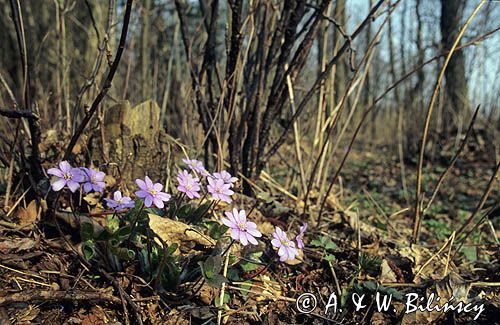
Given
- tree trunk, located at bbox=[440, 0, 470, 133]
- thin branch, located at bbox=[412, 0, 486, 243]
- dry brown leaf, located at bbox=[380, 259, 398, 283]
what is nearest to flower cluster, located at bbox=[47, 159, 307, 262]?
dry brown leaf, located at bbox=[380, 259, 398, 283]

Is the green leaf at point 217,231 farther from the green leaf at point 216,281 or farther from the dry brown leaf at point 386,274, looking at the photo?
the dry brown leaf at point 386,274

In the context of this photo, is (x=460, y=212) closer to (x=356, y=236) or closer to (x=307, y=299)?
(x=356, y=236)

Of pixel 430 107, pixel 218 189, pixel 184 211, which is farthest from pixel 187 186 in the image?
pixel 430 107

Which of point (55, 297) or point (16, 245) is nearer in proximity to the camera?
point (55, 297)

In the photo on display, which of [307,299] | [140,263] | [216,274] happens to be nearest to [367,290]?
[307,299]

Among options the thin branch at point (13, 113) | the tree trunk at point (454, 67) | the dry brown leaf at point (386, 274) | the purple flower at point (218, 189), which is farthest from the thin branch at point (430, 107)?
the tree trunk at point (454, 67)

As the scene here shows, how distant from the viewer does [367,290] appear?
4.22ft

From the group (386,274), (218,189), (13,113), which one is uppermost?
(13,113)

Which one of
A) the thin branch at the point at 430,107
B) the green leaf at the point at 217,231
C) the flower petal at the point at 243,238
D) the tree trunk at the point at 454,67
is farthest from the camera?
the tree trunk at the point at 454,67

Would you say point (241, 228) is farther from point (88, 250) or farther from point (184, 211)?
point (88, 250)

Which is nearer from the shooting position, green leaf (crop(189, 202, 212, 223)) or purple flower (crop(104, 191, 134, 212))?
purple flower (crop(104, 191, 134, 212))

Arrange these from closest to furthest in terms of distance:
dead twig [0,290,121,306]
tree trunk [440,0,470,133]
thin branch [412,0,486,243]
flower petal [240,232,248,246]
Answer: dead twig [0,290,121,306] < flower petal [240,232,248,246] < thin branch [412,0,486,243] < tree trunk [440,0,470,133]

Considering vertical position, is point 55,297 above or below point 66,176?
below

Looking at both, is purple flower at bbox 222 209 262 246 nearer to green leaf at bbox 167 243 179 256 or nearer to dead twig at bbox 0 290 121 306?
green leaf at bbox 167 243 179 256
